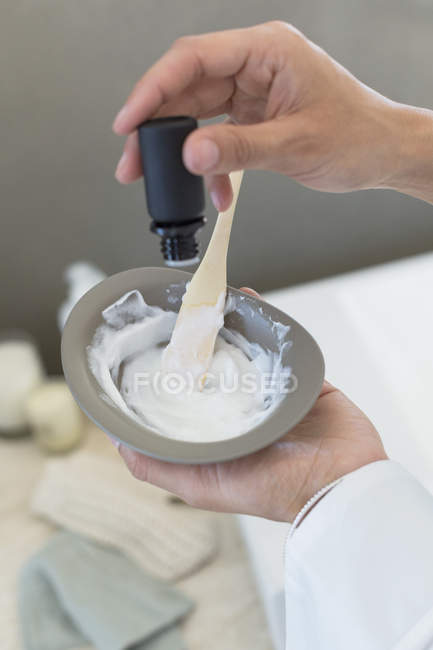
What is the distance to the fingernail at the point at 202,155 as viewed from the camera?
430 mm

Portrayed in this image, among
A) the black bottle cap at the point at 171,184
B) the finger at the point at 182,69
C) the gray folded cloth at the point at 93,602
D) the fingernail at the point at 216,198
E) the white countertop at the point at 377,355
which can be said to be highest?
the finger at the point at 182,69

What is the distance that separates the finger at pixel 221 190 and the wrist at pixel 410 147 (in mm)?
169

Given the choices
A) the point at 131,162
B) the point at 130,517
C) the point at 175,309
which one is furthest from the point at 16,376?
the point at 131,162

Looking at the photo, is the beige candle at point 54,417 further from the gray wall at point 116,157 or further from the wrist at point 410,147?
the wrist at point 410,147

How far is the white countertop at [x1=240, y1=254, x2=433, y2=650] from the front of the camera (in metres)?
0.81

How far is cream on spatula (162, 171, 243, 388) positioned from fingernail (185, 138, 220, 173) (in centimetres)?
15

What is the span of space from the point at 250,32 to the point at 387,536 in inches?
16.3

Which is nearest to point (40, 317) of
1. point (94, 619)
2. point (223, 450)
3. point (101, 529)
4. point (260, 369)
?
point (101, 529)

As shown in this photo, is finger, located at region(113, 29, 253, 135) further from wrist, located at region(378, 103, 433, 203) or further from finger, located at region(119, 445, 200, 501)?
finger, located at region(119, 445, 200, 501)

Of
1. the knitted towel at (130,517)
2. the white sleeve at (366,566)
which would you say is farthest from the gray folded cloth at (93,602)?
the white sleeve at (366,566)

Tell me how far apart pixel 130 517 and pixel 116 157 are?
615 millimetres

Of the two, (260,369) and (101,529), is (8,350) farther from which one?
(260,369)

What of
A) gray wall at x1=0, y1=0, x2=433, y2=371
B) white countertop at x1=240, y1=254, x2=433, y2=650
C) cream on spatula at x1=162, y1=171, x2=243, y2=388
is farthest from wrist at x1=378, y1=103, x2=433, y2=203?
gray wall at x1=0, y1=0, x2=433, y2=371

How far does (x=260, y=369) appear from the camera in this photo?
1.95 feet
